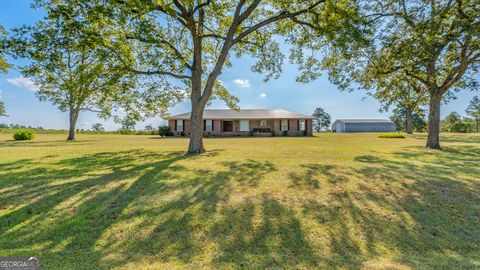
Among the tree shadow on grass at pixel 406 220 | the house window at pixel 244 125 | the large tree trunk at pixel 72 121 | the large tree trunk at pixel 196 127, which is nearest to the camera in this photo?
the tree shadow on grass at pixel 406 220

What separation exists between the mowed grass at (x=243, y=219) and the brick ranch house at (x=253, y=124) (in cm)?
2485

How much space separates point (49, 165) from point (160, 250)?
725 cm

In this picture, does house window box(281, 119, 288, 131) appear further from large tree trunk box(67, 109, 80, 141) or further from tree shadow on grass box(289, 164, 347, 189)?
tree shadow on grass box(289, 164, 347, 189)

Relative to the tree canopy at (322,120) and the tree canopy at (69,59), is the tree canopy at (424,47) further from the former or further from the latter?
the tree canopy at (322,120)

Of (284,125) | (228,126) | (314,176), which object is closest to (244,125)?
(228,126)

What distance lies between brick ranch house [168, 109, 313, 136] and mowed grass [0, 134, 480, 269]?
24.8 meters

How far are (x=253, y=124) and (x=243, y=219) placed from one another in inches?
1127

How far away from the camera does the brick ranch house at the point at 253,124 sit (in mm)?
31703

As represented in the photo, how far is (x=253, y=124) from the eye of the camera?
32.6 m

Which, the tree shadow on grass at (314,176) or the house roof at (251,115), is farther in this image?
the house roof at (251,115)

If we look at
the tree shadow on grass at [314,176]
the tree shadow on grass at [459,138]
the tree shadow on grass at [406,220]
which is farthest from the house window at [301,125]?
the tree shadow on grass at [406,220]

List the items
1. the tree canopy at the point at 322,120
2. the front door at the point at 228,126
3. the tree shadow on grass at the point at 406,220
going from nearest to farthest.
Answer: the tree shadow on grass at the point at 406,220, the front door at the point at 228,126, the tree canopy at the point at 322,120

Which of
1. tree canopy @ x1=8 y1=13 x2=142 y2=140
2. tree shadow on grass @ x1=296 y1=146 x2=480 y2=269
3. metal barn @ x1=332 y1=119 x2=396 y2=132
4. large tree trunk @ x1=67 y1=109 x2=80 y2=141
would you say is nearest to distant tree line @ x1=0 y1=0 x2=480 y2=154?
tree canopy @ x1=8 y1=13 x2=142 y2=140

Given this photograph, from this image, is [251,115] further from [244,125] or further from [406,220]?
[406,220]
